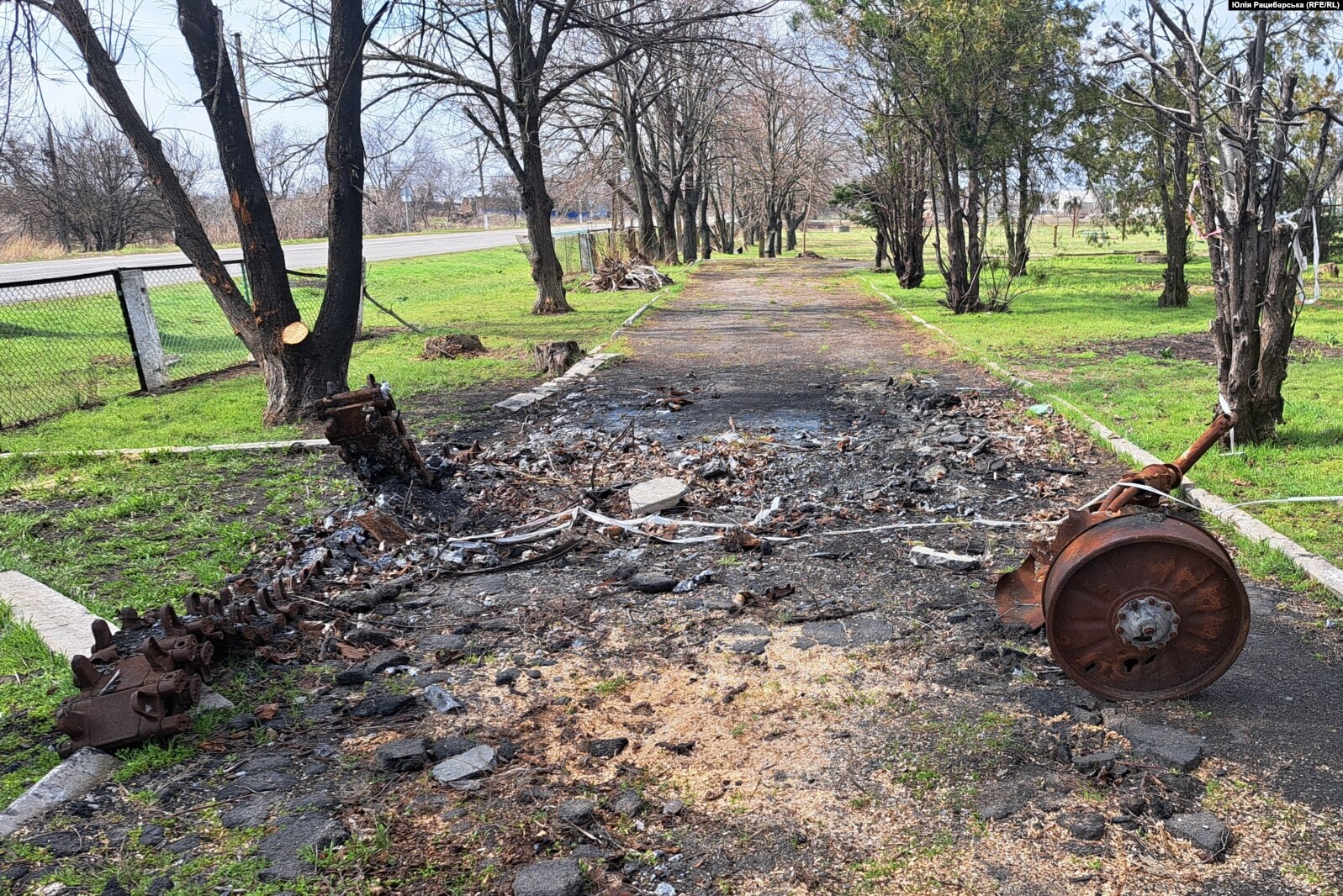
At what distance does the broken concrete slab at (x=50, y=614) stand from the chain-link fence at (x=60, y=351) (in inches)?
205

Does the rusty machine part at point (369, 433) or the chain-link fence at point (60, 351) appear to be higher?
the chain-link fence at point (60, 351)

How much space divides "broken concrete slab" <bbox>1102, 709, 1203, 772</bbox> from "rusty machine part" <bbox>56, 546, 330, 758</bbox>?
3643 millimetres

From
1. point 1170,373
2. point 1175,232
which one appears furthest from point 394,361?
point 1175,232

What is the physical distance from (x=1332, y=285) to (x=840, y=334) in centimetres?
1384

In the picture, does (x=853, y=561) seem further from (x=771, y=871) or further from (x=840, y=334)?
(x=840, y=334)

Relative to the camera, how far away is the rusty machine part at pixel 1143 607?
348 centimetres

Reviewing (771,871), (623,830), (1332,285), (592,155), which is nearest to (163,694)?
(623,830)

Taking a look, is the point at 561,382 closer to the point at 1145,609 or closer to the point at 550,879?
the point at 1145,609

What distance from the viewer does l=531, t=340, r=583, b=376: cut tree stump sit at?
39.5 feet

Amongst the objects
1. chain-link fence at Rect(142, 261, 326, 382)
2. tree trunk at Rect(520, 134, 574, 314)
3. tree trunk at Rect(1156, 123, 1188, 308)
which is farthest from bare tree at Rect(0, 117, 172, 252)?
tree trunk at Rect(1156, 123, 1188, 308)

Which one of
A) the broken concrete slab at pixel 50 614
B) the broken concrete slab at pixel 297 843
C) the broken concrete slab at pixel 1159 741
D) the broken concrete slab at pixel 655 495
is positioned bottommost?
the broken concrete slab at pixel 1159 741

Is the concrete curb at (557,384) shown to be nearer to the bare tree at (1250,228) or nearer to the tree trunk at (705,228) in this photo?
the bare tree at (1250,228)

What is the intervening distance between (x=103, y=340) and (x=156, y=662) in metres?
14.2

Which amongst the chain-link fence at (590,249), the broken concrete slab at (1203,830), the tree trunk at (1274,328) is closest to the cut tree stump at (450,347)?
the tree trunk at (1274,328)
